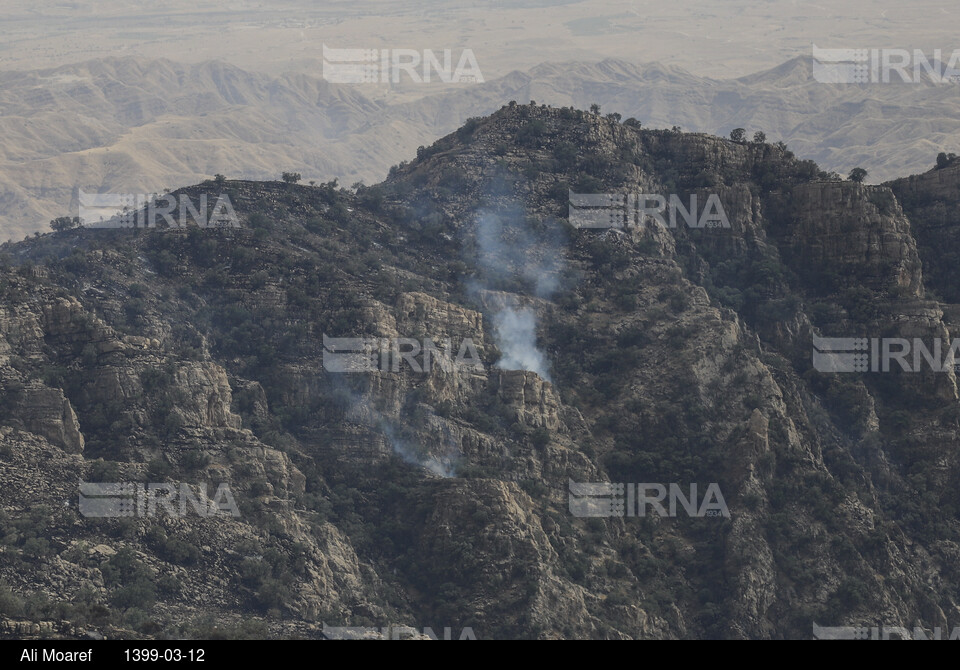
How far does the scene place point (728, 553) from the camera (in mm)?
105875

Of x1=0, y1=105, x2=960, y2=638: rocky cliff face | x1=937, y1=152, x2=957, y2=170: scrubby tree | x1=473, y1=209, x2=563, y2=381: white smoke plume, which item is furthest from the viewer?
x1=937, y1=152, x2=957, y2=170: scrubby tree

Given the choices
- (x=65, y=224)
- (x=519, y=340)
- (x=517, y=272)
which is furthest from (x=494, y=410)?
(x=65, y=224)

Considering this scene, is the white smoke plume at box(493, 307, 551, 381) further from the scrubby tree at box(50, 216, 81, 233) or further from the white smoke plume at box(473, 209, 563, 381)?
the scrubby tree at box(50, 216, 81, 233)

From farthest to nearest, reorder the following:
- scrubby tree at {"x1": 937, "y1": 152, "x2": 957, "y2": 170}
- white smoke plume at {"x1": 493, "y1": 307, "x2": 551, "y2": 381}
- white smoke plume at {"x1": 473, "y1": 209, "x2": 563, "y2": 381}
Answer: scrubby tree at {"x1": 937, "y1": 152, "x2": 957, "y2": 170}
white smoke plume at {"x1": 473, "y1": 209, "x2": 563, "y2": 381}
white smoke plume at {"x1": 493, "y1": 307, "x2": 551, "y2": 381}

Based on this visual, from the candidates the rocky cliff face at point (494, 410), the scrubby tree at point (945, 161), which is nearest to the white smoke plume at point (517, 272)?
the rocky cliff face at point (494, 410)

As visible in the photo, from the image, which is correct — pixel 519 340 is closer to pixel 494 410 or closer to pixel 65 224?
pixel 494 410

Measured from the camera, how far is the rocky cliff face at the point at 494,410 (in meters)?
95.3

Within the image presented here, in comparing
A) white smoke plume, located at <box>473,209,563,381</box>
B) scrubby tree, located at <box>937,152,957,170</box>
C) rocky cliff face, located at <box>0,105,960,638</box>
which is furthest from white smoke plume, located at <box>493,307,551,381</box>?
scrubby tree, located at <box>937,152,957,170</box>

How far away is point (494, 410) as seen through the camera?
11231cm

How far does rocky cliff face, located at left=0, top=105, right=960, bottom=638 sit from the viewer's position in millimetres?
95312

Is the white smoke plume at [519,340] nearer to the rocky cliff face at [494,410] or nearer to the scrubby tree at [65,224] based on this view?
the rocky cliff face at [494,410]
